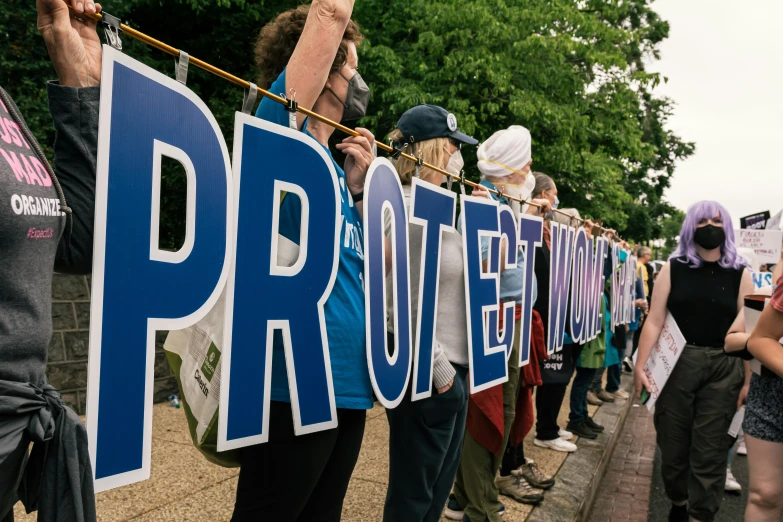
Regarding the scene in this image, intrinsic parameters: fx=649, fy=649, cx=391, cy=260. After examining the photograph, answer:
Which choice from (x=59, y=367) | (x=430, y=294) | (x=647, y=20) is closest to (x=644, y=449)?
(x=430, y=294)

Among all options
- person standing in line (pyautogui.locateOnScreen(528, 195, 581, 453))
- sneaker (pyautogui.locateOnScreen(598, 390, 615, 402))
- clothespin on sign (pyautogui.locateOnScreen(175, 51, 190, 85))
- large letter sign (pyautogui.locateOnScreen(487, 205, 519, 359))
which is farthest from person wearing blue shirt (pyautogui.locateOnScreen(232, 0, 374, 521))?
sneaker (pyautogui.locateOnScreen(598, 390, 615, 402))

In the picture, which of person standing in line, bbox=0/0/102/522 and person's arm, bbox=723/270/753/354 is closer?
person standing in line, bbox=0/0/102/522

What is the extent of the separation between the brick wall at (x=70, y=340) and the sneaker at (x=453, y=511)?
309 cm

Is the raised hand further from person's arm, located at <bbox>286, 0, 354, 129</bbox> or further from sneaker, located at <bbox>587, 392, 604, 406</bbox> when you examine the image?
sneaker, located at <bbox>587, 392, 604, 406</bbox>

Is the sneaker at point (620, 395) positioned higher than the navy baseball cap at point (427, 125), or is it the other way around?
the navy baseball cap at point (427, 125)

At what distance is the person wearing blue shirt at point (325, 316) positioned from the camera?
5.82 feet

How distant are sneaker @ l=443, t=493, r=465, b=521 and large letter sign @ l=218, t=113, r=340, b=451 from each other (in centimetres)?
258

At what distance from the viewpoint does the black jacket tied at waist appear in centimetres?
115

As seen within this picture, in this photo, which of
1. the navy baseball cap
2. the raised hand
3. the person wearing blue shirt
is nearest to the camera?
the raised hand

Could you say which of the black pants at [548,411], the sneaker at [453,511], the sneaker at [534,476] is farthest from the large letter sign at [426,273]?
the black pants at [548,411]

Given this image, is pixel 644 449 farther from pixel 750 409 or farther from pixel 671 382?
pixel 750 409

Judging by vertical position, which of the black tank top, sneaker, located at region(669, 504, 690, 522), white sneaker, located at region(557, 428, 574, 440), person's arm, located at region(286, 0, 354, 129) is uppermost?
person's arm, located at region(286, 0, 354, 129)

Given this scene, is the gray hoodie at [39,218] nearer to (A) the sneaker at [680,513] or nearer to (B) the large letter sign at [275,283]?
(B) the large letter sign at [275,283]

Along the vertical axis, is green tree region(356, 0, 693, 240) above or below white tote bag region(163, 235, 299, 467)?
above
